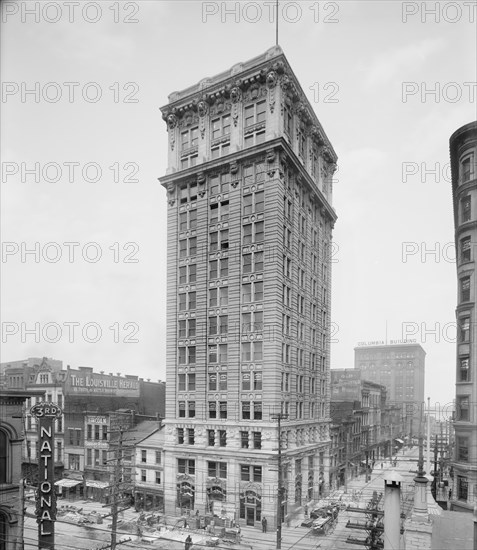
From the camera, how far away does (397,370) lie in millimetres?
38594

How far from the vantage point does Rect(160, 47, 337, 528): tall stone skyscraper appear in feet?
91.2

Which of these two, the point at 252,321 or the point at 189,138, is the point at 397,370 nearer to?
the point at 252,321

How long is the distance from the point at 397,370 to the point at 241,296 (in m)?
→ 17.3

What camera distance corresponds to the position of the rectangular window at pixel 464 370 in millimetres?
15620

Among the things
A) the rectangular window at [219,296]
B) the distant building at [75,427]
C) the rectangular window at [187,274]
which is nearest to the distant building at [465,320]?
the rectangular window at [219,296]

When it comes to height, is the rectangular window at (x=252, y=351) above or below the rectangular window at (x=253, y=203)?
below

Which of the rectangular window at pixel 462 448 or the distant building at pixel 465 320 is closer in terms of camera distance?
the distant building at pixel 465 320

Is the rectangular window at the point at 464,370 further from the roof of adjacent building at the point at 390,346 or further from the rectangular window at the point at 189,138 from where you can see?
the rectangular window at the point at 189,138

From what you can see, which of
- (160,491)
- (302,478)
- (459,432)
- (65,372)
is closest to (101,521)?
(160,491)

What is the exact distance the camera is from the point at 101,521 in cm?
2611

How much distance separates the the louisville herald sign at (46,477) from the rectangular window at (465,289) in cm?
1593

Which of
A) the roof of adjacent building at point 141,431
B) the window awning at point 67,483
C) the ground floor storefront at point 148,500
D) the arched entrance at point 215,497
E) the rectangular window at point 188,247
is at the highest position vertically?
the rectangular window at point 188,247

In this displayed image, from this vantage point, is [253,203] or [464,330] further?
[253,203]

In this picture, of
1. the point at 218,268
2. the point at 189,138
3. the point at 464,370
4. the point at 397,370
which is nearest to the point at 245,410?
the point at 218,268
